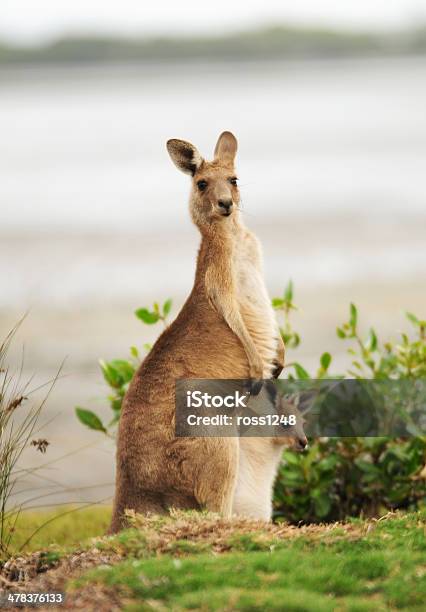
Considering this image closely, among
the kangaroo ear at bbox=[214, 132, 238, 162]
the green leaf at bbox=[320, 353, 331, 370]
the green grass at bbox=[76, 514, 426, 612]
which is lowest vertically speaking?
the green grass at bbox=[76, 514, 426, 612]

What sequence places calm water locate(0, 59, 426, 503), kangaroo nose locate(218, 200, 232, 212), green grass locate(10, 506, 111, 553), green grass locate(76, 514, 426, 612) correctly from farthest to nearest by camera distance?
1. calm water locate(0, 59, 426, 503)
2. green grass locate(10, 506, 111, 553)
3. kangaroo nose locate(218, 200, 232, 212)
4. green grass locate(76, 514, 426, 612)

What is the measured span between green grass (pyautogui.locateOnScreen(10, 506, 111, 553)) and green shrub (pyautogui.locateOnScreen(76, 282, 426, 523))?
786mm

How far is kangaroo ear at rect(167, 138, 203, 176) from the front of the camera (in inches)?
222

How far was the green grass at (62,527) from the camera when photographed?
22.8ft

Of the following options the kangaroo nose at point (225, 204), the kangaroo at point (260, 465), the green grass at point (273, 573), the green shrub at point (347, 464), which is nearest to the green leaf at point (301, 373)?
the green shrub at point (347, 464)

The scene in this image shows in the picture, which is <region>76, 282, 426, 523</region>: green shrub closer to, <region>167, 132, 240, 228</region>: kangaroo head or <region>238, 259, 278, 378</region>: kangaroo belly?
<region>238, 259, 278, 378</region>: kangaroo belly

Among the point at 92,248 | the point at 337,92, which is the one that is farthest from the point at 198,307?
the point at 337,92

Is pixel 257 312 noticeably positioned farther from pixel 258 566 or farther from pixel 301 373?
pixel 258 566

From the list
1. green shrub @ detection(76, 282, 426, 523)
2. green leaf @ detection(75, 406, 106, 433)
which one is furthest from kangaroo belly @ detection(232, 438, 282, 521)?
green leaf @ detection(75, 406, 106, 433)

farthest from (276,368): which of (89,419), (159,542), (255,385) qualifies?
(89,419)

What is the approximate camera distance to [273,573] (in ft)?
14.9

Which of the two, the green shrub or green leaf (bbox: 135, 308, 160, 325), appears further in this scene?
the green shrub

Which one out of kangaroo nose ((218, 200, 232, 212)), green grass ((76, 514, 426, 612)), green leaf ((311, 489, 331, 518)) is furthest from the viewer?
green leaf ((311, 489, 331, 518))

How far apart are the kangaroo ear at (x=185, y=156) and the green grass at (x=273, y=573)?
174 centimetres
